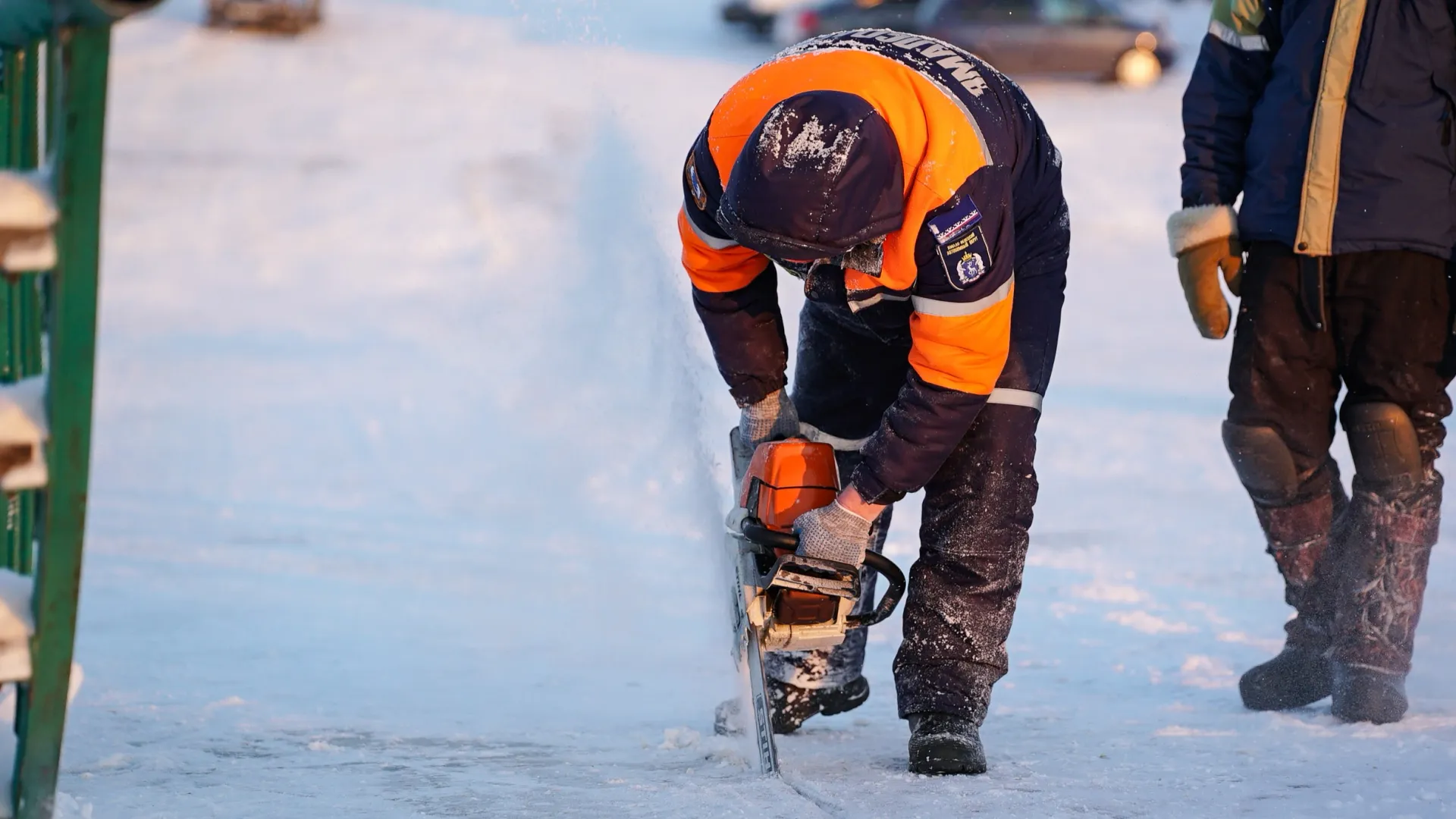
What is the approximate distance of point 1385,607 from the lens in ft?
9.71

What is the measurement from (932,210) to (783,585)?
0.73 meters

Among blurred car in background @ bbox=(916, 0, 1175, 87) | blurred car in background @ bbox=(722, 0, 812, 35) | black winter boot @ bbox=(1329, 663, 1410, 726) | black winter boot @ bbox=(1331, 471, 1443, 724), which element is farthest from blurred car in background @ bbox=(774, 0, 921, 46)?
black winter boot @ bbox=(1329, 663, 1410, 726)

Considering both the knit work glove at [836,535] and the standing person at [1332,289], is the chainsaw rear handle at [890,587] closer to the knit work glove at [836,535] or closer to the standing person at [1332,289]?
the knit work glove at [836,535]

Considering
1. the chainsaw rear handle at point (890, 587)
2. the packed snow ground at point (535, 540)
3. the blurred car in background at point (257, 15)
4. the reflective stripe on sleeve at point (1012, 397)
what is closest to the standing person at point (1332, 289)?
the packed snow ground at point (535, 540)

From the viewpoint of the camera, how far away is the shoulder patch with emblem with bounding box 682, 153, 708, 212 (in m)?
2.64

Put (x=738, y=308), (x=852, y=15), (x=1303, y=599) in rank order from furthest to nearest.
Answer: (x=852, y=15) < (x=1303, y=599) < (x=738, y=308)

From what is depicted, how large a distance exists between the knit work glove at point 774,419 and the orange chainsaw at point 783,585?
22cm

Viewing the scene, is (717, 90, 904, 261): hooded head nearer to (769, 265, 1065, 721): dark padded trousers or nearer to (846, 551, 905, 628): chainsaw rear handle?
(769, 265, 1065, 721): dark padded trousers

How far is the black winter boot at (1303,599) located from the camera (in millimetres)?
3090

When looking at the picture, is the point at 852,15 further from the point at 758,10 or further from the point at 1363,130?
the point at 1363,130

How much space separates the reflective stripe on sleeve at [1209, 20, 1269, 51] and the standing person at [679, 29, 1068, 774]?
2.10 ft

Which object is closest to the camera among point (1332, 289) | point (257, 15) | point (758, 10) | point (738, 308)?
point (738, 308)

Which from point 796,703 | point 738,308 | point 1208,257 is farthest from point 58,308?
point 1208,257

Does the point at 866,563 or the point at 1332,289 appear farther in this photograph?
the point at 1332,289
